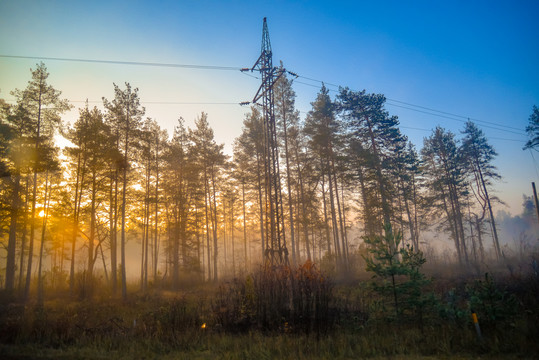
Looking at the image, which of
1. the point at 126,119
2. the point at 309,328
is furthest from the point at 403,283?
the point at 126,119

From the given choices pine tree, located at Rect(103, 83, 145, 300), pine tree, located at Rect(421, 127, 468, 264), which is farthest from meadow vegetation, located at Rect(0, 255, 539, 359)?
pine tree, located at Rect(421, 127, 468, 264)

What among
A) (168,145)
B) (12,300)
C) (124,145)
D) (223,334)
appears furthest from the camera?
(168,145)

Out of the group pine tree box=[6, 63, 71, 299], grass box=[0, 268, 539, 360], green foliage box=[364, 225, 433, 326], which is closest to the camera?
grass box=[0, 268, 539, 360]

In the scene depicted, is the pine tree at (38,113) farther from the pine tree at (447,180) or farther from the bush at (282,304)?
the pine tree at (447,180)

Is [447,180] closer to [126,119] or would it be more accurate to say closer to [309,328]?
[309,328]

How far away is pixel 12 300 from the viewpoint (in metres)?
16.4

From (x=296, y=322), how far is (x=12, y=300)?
20.3m

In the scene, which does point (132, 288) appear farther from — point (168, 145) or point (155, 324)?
point (155, 324)

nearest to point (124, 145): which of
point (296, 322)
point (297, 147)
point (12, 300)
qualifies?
point (12, 300)

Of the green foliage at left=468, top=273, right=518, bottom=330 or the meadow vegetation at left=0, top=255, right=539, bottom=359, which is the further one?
the green foliage at left=468, top=273, right=518, bottom=330

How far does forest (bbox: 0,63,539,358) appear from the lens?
694 cm

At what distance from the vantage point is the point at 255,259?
18.4 meters

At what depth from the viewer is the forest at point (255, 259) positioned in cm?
694

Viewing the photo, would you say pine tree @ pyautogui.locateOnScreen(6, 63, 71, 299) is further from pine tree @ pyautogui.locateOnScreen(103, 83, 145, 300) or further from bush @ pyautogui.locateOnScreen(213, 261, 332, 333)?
bush @ pyautogui.locateOnScreen(213, 261, 332, 333)
